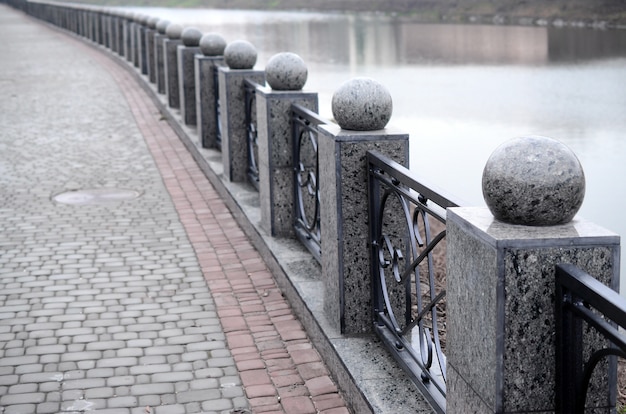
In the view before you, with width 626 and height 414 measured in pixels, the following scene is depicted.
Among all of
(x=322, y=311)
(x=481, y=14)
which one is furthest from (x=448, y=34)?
(x=322, y=311)

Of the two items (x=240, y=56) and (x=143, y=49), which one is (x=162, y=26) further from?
(x=240, y=56)

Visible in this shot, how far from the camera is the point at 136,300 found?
6.50 m

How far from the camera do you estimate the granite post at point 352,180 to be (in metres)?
5.00

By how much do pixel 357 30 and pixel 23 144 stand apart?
1561 inches

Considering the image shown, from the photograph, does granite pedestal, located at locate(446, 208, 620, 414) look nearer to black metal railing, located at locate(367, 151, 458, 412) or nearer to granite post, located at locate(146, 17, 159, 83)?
black metal railing, located at locate(367, 151, 458, 412)

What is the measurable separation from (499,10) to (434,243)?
150 feet

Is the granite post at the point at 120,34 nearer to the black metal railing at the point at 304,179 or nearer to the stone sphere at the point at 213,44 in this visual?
the stone sphere at the point at 213,44

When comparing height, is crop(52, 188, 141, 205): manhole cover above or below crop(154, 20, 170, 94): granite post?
below

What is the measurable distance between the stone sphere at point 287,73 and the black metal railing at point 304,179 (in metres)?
0.22

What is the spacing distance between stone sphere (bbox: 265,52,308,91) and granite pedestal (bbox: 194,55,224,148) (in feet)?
14.1

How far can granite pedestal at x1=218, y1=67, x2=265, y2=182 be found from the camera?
30.1ft

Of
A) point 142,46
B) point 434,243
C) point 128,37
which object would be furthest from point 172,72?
point 434,243

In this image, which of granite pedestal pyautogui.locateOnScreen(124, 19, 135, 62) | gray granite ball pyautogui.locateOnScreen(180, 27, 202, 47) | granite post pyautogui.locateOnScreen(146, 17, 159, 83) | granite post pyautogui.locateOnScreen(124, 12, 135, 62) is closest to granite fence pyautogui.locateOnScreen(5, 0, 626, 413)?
gray granite ball pyautogui.locateOnScreen(180, 27, 202, 47)

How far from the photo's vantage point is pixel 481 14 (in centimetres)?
4897
